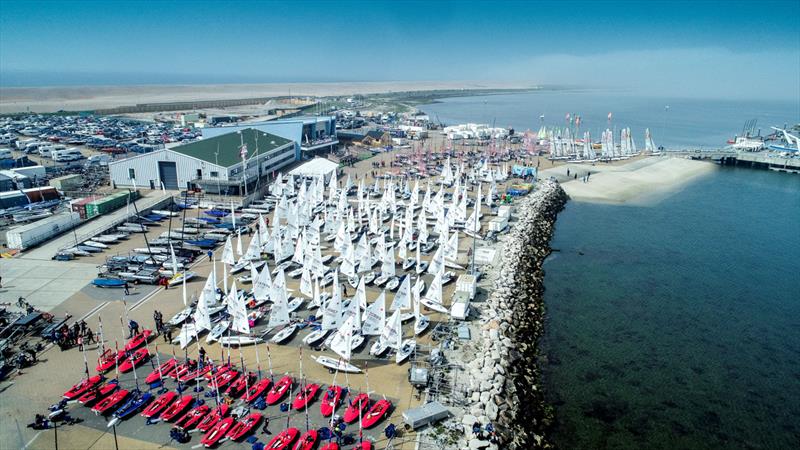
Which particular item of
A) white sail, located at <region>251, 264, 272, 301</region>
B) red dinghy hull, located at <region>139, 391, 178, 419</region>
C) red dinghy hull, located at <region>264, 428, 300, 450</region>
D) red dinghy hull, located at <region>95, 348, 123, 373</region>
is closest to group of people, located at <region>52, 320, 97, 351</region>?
red dinghy hull, located at <region>95, 348, 123, 373</region>

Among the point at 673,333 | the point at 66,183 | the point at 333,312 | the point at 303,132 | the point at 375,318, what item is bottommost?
the point at 673,333

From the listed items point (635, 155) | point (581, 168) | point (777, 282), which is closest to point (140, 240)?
point (777, 282)

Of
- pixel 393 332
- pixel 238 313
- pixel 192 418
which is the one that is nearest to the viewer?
pixel 192 418

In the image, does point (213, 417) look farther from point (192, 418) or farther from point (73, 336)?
point (73, 336)

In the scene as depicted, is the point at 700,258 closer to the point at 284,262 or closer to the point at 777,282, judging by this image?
the point at 777,282

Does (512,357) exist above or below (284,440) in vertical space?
below

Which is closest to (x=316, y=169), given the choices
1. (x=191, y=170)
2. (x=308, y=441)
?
(x=191, y=170)
